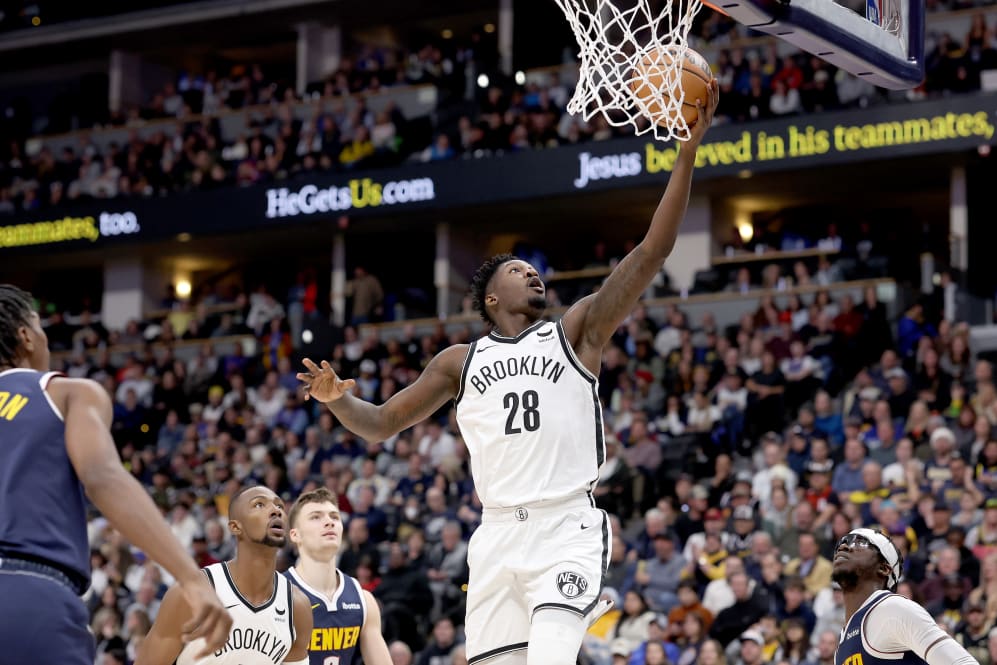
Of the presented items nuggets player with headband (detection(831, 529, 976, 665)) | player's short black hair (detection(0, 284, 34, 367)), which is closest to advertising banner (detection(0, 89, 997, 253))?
nuggets player with headband (detection(831, 529, 976, 665))

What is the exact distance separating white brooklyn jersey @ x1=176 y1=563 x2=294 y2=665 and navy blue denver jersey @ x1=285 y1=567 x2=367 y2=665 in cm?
56

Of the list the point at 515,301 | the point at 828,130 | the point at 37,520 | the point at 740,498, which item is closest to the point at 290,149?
the point at 828,130

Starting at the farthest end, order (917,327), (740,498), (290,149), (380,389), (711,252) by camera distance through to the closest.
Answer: (290,149) < (711,252) < (380,389) < (917,327) < (740,498)

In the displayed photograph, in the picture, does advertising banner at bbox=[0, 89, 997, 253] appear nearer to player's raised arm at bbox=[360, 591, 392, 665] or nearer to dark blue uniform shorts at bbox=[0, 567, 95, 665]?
player's raised arm at bbox=[360, 591, 392, 665]

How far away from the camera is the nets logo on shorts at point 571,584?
5531mm

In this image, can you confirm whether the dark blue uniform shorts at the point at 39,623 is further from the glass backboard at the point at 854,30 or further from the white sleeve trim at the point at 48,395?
the glass backboard at the point at 854,30

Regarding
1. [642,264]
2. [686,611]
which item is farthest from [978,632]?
[642,264]

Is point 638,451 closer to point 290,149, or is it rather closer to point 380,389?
point 380,389

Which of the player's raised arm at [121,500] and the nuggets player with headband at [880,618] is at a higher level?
the player's raised arm at [121,500]

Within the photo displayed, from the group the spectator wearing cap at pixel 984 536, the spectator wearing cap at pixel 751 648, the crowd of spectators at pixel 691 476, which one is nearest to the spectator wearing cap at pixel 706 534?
the crowd of spectators at pixel 691 476

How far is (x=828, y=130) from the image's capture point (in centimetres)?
1909

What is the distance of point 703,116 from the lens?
5.81 meters

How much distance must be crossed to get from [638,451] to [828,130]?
6159 mm

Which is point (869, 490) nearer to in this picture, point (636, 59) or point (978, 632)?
point (978, 632)
